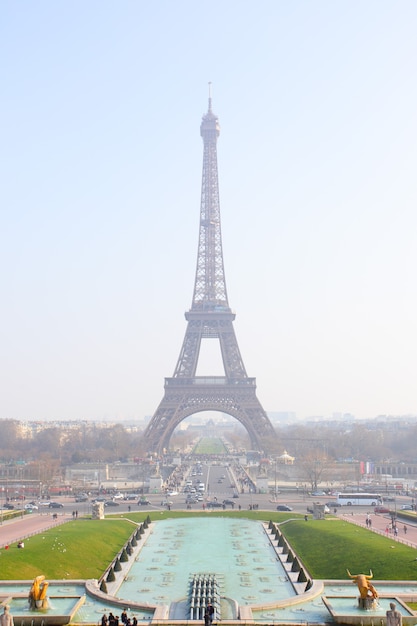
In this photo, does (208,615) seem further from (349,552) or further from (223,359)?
(223,359)

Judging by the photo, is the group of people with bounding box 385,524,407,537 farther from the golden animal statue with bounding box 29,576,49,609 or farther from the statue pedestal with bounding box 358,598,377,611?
the golden animal statue with bounding box 29,576,49,609

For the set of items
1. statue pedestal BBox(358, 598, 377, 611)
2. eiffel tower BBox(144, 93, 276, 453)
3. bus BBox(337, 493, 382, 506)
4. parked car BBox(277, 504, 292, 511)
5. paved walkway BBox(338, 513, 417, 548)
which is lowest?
statue pedestal BBox(358, 598, 377, 611)

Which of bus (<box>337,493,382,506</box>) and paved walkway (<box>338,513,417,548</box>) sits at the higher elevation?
bus (<box>337,493,382,506</box>)

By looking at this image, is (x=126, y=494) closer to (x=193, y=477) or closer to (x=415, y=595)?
(x=193, y=477)

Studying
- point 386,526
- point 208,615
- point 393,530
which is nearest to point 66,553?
point 208,615

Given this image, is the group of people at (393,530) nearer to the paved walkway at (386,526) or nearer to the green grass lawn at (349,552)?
the paved walkway at (386,526)

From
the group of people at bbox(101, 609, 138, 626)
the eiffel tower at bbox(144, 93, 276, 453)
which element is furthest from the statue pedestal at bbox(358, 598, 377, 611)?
the eiffel tower at bbox(144, 93, 276, 453)

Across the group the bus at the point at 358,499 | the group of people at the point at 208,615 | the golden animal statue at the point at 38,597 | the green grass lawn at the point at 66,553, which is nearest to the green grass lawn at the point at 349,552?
the green grass lawn at the point at 66,553

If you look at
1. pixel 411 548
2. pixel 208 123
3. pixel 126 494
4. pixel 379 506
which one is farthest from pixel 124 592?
pixel 208 123
